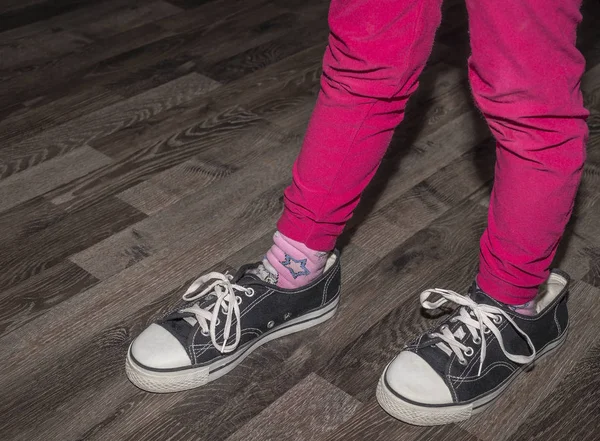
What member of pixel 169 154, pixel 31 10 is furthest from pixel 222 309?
pixel 31 10

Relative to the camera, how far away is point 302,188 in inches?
51.5

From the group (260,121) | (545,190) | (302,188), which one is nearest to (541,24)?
(545,190)

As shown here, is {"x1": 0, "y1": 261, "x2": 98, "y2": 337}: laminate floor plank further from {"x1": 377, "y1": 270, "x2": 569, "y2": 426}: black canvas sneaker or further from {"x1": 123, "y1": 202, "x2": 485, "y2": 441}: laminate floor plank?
{"x1": 377, "y1": 270, "x2": 569, "y2": 426}: black canvas sneaker

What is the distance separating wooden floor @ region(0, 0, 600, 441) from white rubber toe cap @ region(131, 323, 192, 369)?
0.05 metres

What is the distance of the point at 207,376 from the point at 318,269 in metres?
0.24

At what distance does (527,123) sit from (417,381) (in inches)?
16.1

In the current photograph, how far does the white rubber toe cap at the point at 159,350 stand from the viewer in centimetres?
130

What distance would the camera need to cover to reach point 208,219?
1.75 meters

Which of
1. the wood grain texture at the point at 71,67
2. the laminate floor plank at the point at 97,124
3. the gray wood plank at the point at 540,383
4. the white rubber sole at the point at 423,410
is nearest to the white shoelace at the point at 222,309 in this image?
the white rubber sole at the point at 423,410

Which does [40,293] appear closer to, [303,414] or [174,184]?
[174,184]

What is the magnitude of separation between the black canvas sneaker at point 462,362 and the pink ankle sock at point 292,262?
0.19 metres

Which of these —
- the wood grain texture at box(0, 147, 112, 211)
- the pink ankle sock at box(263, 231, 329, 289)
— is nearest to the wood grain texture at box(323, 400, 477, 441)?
the pink ankle sock at box(263, 231, 329, 289)

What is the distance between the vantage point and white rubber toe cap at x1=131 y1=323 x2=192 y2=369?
1299 mm

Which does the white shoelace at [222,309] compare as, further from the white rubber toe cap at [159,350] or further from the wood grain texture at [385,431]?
A: the wood grain texture at [385,431]
